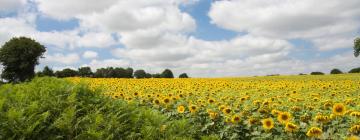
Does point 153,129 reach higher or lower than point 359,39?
lower

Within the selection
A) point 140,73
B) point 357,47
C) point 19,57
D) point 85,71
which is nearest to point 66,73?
point 85,71

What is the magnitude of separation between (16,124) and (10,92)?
3053 millimetres

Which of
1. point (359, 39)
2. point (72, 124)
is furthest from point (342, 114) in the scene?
point (359, 39)

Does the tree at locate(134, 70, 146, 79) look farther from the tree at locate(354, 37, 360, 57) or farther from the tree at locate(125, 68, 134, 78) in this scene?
the tree at locate(354, 37, 360, 57)

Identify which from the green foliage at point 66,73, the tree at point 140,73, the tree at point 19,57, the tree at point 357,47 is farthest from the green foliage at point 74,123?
the tree at point 357,47

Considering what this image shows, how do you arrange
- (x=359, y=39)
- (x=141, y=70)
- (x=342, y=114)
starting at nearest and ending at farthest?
(x=342, y=114), (x=141, y=70), (x=359, y=39)

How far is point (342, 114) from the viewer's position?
22.5ft

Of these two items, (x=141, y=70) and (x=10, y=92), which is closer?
(x=10, y=92)

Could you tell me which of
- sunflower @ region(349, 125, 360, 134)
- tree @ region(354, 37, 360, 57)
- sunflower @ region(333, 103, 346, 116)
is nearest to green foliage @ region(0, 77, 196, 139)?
sunflower @ region(333, 103, 346, 116)

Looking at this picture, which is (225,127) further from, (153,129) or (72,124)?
(72,124)

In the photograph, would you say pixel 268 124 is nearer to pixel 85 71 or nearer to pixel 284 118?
pixel 284 118

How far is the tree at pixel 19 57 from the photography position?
63906 mm

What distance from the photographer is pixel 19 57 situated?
64.5 m

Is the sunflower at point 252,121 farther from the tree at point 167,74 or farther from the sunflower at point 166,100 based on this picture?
the tree at point 167,74
